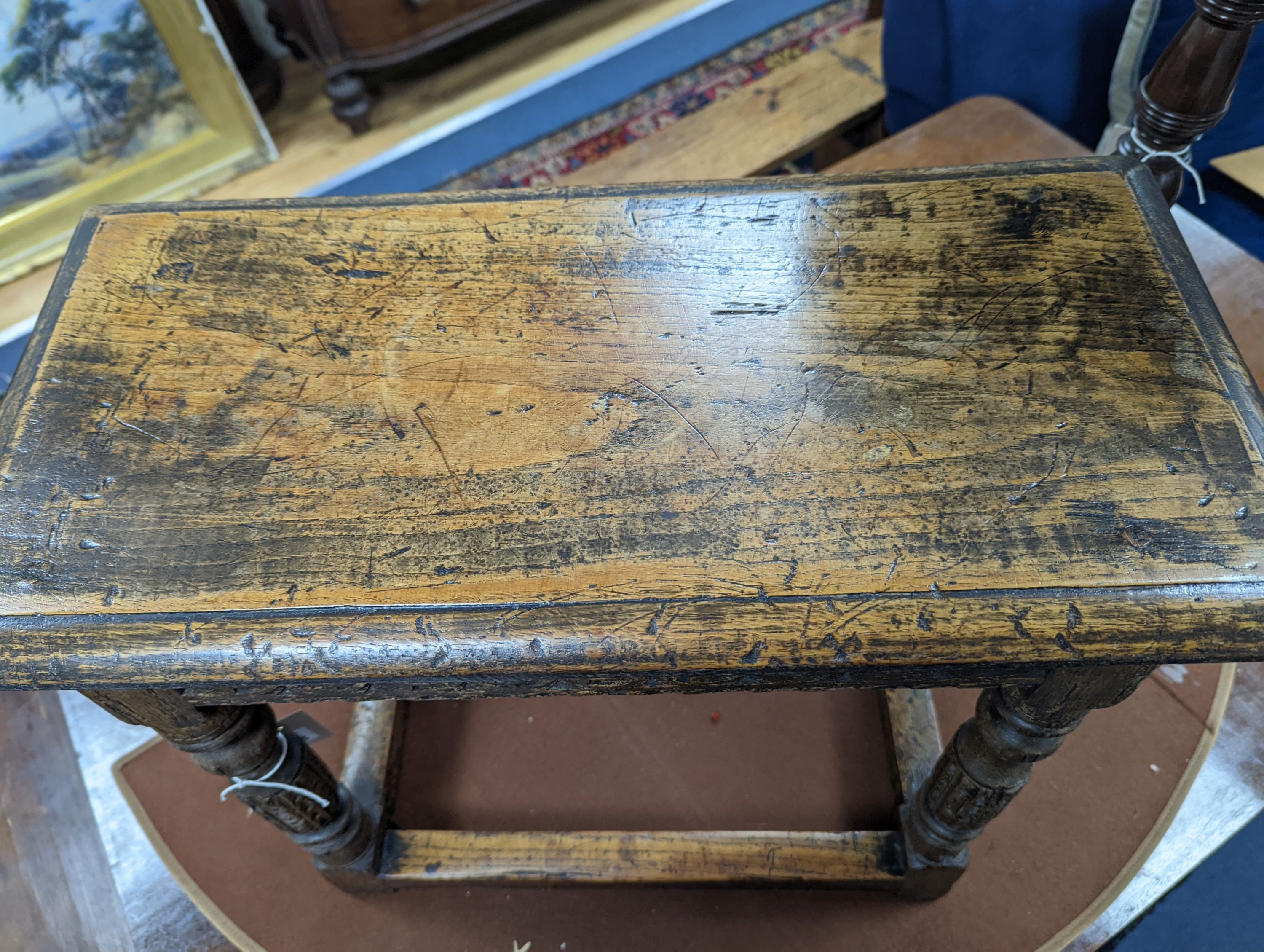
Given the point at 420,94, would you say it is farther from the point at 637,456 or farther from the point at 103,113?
the point at 637,456

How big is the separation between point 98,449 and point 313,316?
0.22 meters

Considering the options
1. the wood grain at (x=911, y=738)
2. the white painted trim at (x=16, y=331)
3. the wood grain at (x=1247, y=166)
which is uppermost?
the white painted trim at (x=16, y=331)

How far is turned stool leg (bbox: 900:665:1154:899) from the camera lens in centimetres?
70

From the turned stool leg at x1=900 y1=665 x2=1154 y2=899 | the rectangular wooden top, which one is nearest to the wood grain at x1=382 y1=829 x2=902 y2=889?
the turned stool leg at x1=900 y1=665 x2=1154 y2=899

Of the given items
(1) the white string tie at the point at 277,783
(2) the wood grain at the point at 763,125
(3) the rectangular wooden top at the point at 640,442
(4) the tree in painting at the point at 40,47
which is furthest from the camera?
(4) the tree in painting at the point at 40,47

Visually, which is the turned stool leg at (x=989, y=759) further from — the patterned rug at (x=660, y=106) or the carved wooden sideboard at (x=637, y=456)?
the patterned rug at (x=660, y=106)

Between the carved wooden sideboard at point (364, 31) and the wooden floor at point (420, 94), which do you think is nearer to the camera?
the carved wooden sideboard at point (364, 31)

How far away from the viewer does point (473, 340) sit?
2.56 ft

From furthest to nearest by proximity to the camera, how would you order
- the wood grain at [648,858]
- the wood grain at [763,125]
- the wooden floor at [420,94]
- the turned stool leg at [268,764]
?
1. the wooden floor at [420,94]
2. the wood grain at [763,125]
3. the wood grain at [648,858]
4. the turned stool leg at [268,764]

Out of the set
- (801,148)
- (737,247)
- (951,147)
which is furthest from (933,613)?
(801,148)

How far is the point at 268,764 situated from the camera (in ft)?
2.88

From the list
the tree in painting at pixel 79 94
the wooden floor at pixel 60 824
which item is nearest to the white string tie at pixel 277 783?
the wooden floor at pixel 60 824

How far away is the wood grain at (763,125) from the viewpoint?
5.34 ft

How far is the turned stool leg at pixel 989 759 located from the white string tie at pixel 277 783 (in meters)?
0.72
